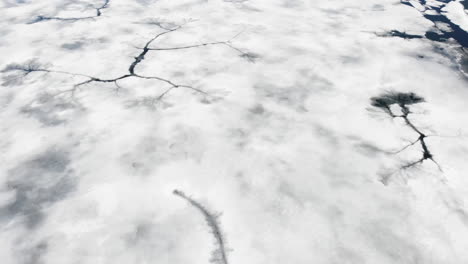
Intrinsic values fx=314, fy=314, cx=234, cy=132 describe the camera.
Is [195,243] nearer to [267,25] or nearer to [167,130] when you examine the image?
[167,130]

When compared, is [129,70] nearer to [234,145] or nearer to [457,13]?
[234,145]

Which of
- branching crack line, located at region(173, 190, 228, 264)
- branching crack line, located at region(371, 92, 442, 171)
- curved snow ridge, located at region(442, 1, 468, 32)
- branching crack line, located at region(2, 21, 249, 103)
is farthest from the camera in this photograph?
curved snow ridge, located at region(442, 1, 468, 32)

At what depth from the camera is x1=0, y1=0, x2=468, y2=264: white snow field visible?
1.12m

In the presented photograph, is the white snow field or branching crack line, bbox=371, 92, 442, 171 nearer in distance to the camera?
the white snow field

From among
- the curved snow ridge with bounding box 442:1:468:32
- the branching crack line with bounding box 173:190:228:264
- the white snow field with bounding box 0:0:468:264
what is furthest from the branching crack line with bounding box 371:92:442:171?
the curved snow ridge with bounding box 442:1:468:32

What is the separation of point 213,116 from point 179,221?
2.26 feet

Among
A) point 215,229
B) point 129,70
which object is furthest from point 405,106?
point 129,70

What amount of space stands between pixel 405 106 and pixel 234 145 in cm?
104

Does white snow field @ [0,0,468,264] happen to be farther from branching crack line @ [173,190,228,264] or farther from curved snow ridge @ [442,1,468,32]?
curved snow ridge @ [442,1,468,32]

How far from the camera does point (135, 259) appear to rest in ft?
3.48

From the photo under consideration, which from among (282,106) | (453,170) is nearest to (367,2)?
(282,106)

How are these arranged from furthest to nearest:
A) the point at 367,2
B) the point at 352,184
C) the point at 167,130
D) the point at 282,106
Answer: the point at 367,2
the point at 282,106
the point at 167,130
the point at 352,184

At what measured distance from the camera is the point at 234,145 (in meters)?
1.53

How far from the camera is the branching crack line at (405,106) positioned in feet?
4.90
